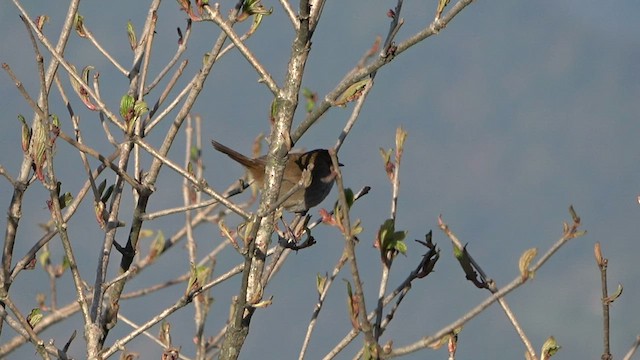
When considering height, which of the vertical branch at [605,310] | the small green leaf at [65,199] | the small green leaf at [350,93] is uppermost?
the small green leaf at [65,199]

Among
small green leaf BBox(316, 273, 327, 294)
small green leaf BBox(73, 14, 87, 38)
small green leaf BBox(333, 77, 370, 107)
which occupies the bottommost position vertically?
small green leaf BBox(316, 273, 327, 294)

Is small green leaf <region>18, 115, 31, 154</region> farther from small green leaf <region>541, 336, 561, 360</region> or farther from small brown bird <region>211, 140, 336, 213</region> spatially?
small brown bird <region>211, 140, 336, 213</region>

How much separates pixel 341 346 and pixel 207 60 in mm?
1242

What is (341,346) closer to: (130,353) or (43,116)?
(130,353)

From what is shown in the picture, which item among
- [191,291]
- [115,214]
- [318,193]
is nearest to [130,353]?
[191,291]

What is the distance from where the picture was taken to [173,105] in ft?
10.9

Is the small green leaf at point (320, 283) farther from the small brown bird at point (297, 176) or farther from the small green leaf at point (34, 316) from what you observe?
the small brown bird at point (297, 176)

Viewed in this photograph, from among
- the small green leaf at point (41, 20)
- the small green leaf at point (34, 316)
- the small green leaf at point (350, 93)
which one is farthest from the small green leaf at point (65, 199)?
the small green leaf at point (350, 93)

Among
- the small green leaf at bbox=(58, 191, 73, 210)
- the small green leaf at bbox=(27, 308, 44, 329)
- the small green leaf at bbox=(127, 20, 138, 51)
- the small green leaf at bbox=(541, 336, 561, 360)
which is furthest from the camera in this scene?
the small green leaf at bbox=(127, 20, 138, 51)

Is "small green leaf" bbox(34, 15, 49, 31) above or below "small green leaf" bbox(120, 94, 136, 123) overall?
above

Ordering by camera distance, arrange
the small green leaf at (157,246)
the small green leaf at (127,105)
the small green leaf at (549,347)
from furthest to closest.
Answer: the small green leaf at (157,246) < the small green leaf at (127,105) < the small green leaf at (549,347)

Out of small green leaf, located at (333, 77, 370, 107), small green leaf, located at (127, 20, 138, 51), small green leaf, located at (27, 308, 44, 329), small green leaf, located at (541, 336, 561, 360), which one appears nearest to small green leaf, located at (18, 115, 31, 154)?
small green leaf, located at (27, 308, 44, 329)

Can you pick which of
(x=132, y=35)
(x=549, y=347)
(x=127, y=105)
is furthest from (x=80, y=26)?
(x=549, y=347)

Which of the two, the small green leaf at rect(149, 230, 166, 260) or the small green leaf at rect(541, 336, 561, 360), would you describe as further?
the small green leaf at rect(149, 230, 166, 260)
